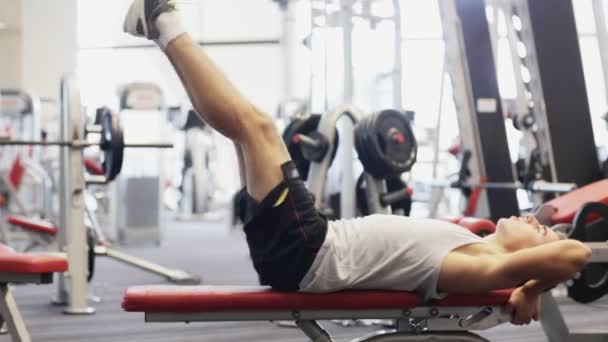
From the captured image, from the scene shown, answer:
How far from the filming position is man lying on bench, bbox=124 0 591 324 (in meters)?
1.84

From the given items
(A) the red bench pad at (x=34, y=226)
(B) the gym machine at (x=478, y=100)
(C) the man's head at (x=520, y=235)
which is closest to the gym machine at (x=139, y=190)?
(A) the red bench pad at (x=34, y=226)

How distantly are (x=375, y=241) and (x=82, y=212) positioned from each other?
1997 millimetres

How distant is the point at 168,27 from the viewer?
1869 millimetres

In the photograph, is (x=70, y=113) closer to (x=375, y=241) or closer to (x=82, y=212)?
(x=82, y=212)

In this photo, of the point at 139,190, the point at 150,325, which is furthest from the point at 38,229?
the point at 139,190

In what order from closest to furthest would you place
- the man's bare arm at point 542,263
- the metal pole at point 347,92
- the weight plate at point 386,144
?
the man's bare arm at point 542,263 → the weight plate at point 386,144 → the metal pole at point 347,92

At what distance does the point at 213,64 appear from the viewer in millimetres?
1919

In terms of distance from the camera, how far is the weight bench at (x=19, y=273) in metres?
2.18

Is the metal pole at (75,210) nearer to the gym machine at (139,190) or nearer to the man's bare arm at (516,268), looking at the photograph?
the man's bare arm at (516,268)

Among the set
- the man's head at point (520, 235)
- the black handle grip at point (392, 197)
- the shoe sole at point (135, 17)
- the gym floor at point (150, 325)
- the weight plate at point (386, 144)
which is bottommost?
the gym floor at point (150, 325)

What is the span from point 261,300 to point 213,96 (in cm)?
48

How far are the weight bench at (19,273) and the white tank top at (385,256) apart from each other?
786 millimetres

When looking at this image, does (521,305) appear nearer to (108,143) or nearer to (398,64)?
(108,143)

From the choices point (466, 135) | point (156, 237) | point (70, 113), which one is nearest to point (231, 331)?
point (70, 113)
